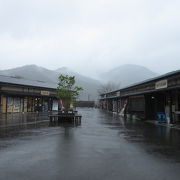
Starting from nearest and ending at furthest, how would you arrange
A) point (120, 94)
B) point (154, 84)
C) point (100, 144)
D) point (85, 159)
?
1. point (85, 159)
2. point (100, 144)
3. point (154, 84)
4. point (120, 94)

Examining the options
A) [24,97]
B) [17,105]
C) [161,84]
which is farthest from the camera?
[24,97]

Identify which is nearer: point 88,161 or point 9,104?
point 88,161

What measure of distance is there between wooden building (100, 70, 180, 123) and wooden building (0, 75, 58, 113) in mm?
18046

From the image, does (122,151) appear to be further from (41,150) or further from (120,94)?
(120,94)

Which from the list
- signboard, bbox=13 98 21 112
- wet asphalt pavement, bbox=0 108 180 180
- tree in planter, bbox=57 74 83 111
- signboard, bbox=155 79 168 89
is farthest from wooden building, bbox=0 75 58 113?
wet asphalt pavement, bbox=0 108 180 180

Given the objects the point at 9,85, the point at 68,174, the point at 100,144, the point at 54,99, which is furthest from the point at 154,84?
the point at 54,99

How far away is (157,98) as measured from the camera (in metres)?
22.8

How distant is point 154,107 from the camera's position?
2305 centimetres

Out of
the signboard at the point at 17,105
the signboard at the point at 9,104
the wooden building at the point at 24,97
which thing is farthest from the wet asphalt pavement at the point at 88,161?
the signboard at the point at 17,105

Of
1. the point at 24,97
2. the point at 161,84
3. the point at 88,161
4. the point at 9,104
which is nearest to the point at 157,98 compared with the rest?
the point at 161,84

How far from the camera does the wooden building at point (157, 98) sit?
16.1 m

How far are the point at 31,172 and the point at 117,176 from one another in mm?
2399

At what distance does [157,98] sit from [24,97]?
25443 millimetres

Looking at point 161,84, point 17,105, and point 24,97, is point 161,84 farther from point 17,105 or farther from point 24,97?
point 24,97
